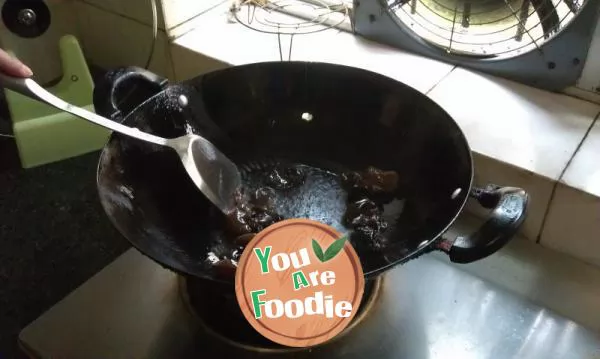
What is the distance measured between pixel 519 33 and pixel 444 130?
29cm

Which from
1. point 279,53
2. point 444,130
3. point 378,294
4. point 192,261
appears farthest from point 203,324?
point 279,53

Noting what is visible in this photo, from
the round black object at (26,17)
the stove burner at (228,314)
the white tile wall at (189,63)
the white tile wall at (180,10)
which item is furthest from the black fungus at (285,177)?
the round black object at (26,17)

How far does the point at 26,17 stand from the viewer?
934 mm

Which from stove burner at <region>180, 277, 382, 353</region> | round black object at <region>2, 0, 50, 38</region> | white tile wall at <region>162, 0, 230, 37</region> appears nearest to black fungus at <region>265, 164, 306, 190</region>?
stove burner at <region>180, 277, 382, 353</region>

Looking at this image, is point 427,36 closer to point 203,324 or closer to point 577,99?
point 577,99

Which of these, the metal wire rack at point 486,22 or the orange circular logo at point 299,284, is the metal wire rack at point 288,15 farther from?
the orange circular logo at point 299,284

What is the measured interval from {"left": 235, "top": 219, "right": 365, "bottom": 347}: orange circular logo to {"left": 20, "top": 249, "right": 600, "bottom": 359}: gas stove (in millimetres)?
106

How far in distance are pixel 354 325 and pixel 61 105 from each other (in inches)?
13.3

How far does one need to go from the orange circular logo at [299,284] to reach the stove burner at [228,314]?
94mm

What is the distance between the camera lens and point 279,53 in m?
0.91

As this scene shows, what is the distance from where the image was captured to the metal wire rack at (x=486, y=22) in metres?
0.78

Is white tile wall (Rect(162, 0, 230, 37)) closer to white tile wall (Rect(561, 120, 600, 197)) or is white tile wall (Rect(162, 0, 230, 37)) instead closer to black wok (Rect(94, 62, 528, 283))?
black wok (Rect(94, 62, 528, 283))

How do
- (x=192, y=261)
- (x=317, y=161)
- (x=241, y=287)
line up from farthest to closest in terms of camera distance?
(x=317, y=161) < (x=192, y=261) < (x=241, y=287)

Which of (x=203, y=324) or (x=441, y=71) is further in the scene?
(x=441, y=71)
